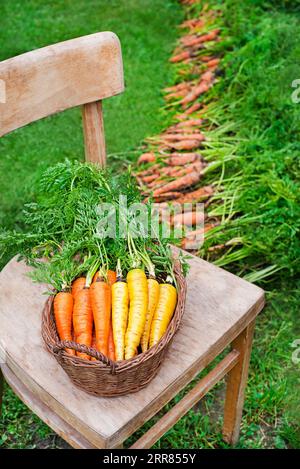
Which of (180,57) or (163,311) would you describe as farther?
(180,57)

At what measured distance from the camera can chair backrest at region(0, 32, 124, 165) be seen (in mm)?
1442

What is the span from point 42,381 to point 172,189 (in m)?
1.55

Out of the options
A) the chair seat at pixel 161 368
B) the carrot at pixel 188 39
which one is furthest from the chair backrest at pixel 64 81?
the carrot at pixel 188 39

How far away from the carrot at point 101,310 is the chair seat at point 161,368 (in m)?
0.12

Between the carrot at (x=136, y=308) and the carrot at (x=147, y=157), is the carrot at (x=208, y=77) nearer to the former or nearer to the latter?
the carrot at (x=147, y=157)

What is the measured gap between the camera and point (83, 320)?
1210 millimetres

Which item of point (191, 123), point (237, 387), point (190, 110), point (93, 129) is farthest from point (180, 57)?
point (237, 387)

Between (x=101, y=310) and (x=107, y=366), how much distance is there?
16cm

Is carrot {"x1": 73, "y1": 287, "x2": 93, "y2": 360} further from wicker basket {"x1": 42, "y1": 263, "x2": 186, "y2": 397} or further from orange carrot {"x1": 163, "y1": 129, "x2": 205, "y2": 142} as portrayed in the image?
orange carrot {"x1": 163, "y1": 129, "x2": 205, "y2": 142}

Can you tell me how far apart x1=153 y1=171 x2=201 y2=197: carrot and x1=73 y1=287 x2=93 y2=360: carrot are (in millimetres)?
1458

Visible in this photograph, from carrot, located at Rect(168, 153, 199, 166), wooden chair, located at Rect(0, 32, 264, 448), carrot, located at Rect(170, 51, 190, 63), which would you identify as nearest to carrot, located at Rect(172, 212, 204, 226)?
carrot, located at Rect(168, 153, 199, 166)

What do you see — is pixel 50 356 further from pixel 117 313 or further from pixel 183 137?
pixel 183 137

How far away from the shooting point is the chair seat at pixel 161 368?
1182mm

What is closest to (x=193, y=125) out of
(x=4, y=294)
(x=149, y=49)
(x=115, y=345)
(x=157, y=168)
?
(x=157, y=168)
